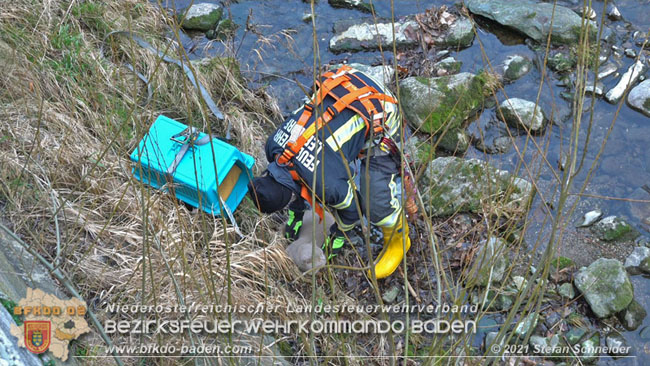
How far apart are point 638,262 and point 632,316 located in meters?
0.46

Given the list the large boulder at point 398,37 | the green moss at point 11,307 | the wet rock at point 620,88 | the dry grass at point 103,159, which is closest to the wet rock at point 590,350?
the dry grass at point 103,159

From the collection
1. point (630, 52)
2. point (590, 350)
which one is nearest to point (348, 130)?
point (590, 350)

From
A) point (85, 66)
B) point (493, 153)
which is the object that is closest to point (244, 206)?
point (85, 66)

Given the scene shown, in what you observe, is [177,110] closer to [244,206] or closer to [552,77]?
[244,206]

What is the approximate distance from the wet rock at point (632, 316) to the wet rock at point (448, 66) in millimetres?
2458

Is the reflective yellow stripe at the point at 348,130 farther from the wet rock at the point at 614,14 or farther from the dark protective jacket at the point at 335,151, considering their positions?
the wet rock at the point at 614,14

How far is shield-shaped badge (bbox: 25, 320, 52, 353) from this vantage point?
2.11m

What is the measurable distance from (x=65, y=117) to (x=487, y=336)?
10.6 feet

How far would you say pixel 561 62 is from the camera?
4984 mm

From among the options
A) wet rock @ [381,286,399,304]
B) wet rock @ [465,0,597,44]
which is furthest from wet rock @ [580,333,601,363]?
wet rock @ [465,0,597,44]

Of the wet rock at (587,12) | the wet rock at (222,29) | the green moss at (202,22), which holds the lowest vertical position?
the wet rock at (222,29)

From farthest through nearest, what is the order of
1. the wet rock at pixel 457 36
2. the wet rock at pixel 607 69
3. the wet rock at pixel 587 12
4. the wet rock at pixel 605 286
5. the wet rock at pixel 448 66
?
the wet rock at pixel 457 36
the wet rock at pixel 448 66
the wet rock at pixel 607 69
the wet rock at pixel 605 286
the wet rock at pixel 587 12

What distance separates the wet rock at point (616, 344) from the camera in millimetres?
3518

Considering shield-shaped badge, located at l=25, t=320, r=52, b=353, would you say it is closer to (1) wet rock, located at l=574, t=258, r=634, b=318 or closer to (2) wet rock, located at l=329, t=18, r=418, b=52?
(1) wet rock, located at l=574, t=258, r=634, b=318
